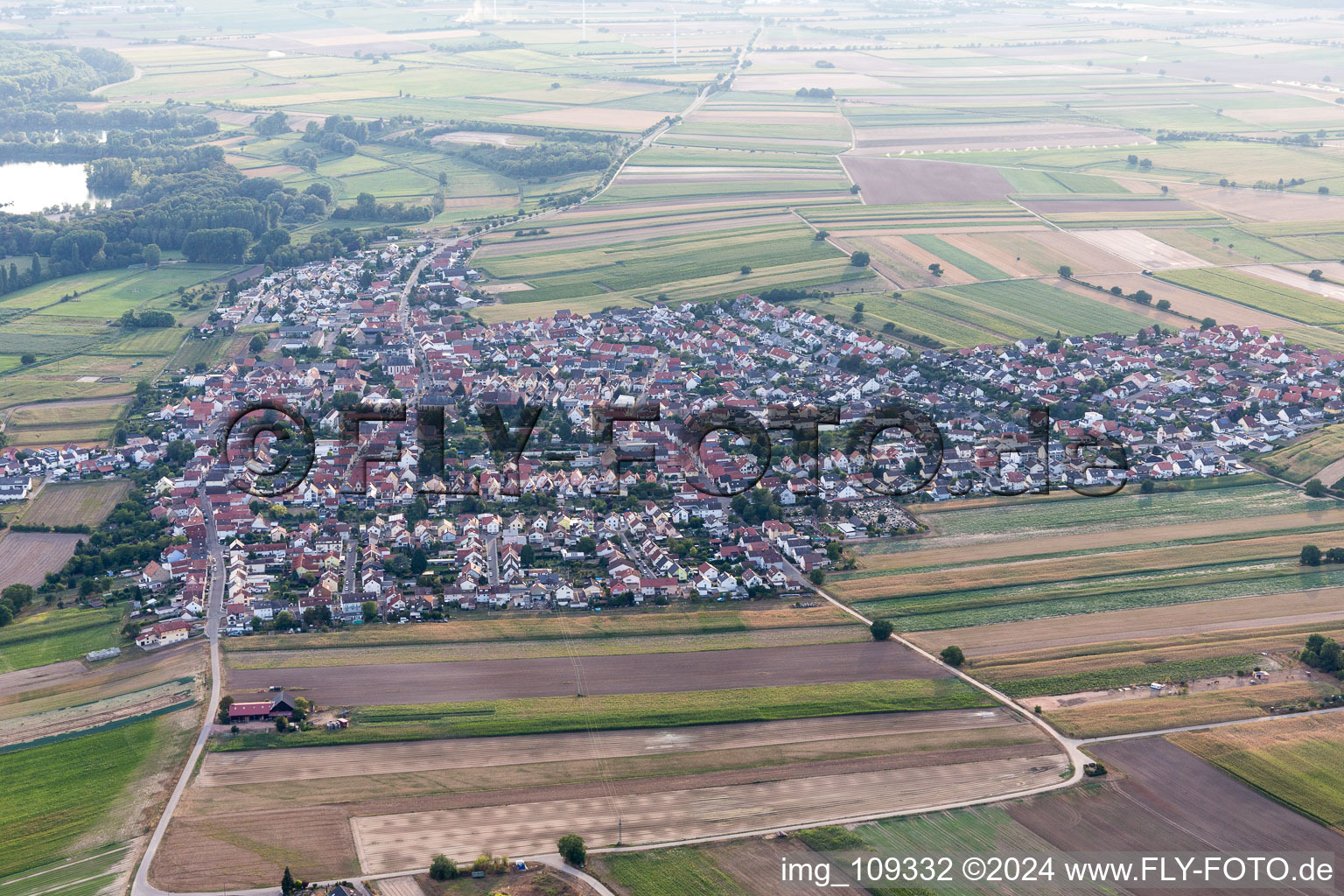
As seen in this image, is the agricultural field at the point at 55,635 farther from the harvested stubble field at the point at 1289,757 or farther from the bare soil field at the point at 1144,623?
the harvested stubble field at the point at 1289,757

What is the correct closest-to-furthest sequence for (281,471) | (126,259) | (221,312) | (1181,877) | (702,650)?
(1181,877)
(702,650)
(281,471)
(221,312)
(126,259)

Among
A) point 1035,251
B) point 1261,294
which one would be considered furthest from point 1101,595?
point 1035,251

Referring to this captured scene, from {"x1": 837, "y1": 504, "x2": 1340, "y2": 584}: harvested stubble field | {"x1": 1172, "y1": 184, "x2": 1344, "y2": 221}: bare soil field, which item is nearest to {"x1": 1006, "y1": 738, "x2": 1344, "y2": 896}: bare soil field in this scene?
{"x1": 837, "y1": 504, "x2": 1340, "y2": 584}: harvested stubble field

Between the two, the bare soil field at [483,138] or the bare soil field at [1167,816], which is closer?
the bare soil field at [1167,816]

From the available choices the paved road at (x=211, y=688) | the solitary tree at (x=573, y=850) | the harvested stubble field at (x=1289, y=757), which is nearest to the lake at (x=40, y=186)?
the paved road at (x=211, y=688)

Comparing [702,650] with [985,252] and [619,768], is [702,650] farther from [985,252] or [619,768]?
[985,252]

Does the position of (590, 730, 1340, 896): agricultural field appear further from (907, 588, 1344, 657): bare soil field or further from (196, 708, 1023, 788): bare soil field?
(907, 588, 1344, 657): bare soil field

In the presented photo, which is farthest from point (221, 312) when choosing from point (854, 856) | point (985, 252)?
point (854, 856)

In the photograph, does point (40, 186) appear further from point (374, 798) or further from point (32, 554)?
point (374, 798)
